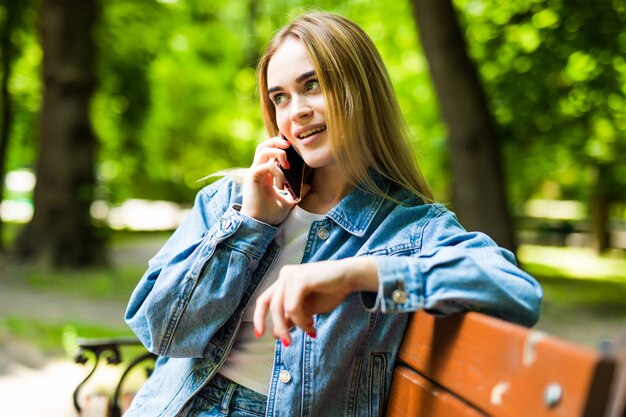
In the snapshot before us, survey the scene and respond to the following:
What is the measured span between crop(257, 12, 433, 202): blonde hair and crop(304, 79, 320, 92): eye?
0.04 metres

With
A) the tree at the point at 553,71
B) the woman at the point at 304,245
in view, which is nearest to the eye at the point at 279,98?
the woman at the point at 304,245

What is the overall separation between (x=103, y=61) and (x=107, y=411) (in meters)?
18.0

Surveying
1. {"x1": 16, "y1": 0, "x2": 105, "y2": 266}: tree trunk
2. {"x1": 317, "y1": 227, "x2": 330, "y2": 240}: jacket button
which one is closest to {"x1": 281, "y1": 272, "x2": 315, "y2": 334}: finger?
{"x1": 317, "y1": 227, "x2": 330, "y2": 240}: jacket button

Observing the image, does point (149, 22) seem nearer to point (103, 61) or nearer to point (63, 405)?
point (103, 61)

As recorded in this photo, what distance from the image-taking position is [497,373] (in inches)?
57.6

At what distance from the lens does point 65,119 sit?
1410cm

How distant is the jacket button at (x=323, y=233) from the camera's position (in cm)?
219

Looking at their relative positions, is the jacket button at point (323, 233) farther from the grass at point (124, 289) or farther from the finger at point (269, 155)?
the grass at point (124, 289)

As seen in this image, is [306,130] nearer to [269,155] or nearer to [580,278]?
[269,155]

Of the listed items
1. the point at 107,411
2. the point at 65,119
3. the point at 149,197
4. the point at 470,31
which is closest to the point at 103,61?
the point at 65,119

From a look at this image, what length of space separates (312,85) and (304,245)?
1.46ft

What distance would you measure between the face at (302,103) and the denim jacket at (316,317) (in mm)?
161

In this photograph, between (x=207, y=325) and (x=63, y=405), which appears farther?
(x=63, y=405)

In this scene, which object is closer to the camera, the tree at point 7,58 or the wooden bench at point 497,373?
the wooden bench at point 497,373
